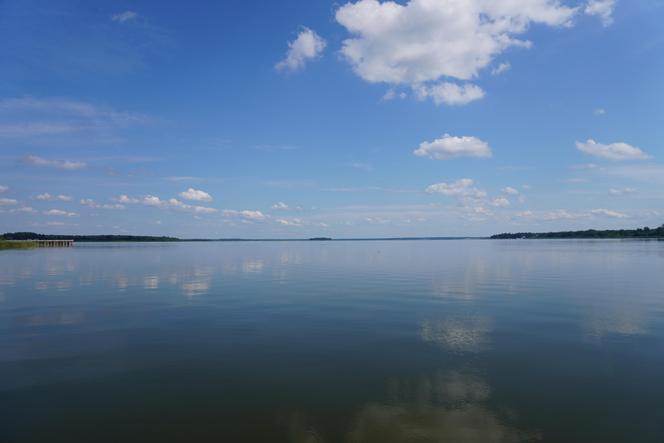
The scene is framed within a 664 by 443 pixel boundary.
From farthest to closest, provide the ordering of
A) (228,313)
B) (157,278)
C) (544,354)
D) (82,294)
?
1. (157,278)
2. (82,294)
3. (228,313)
4. (544,354)

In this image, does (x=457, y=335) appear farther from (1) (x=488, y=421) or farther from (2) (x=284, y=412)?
(2) (x=284, y=412)

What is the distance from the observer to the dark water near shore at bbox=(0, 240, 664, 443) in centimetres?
1059

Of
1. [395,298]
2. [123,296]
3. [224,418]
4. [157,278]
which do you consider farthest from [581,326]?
[157,278]

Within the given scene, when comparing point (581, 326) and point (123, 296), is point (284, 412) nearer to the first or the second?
point (581, 326)

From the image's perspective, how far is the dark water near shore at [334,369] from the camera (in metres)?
10.6

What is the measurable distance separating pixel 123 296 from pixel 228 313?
472 inches

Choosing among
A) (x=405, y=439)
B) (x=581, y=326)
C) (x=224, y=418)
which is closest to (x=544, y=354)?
(x=581, y=326)

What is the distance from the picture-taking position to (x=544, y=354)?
54.3 feet

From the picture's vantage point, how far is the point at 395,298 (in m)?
31.0

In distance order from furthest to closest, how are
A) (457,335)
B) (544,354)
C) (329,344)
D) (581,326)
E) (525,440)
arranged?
(581,326), (457,335), (329,344), (544,354), (525,440)

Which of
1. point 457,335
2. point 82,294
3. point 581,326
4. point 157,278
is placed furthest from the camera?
point 157,278

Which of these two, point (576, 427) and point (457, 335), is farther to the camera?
point (457, 335)

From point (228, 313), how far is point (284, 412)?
1488cm

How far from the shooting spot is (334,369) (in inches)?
588
